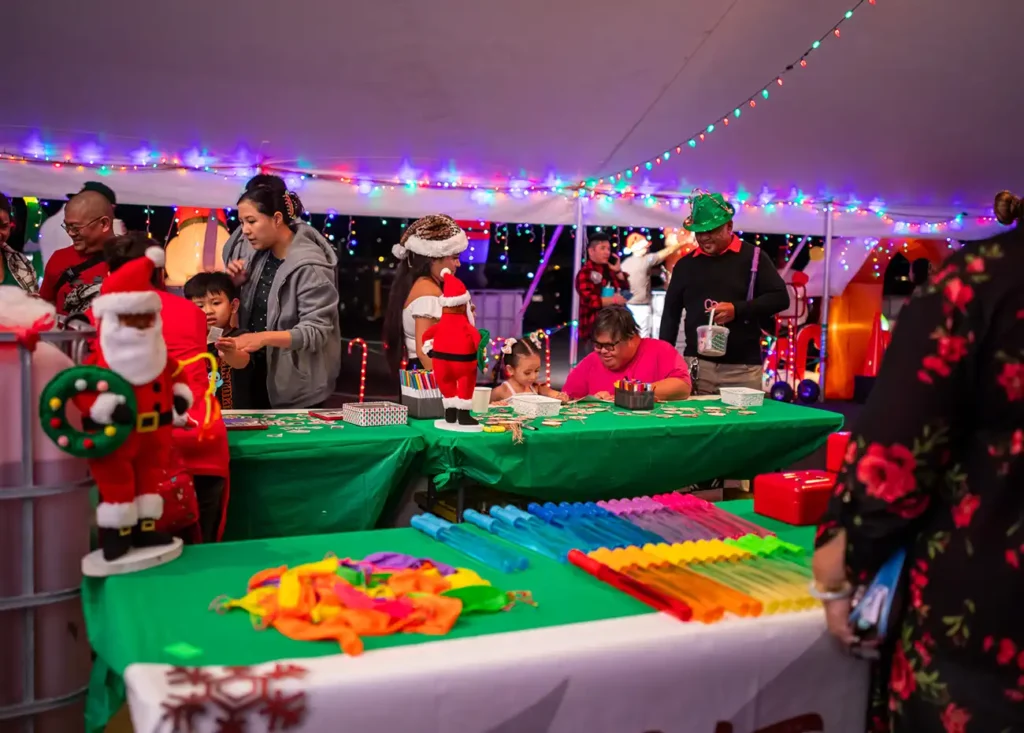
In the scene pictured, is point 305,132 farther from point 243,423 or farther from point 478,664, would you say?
point 478,664

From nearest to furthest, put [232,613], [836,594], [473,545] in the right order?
1. [836,594]
2. [232,613]
3. [473,545]

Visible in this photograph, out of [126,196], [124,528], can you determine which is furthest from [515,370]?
[126,196]

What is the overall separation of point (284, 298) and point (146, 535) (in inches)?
57.6

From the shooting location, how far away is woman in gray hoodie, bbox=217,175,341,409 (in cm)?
301

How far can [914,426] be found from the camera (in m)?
1.15

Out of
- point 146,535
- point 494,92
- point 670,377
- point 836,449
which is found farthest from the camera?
point 494,92

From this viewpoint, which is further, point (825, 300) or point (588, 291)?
point (825, 300)

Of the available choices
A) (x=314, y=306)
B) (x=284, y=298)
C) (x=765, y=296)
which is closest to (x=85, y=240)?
(x=284, y=298)

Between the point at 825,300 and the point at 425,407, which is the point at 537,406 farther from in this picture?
the point at 825,300

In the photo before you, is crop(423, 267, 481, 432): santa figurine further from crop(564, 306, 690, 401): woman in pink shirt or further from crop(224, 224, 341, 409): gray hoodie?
crop(564, 306, 690, 401): woman in pink shirt

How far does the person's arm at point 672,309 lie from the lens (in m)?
4.43

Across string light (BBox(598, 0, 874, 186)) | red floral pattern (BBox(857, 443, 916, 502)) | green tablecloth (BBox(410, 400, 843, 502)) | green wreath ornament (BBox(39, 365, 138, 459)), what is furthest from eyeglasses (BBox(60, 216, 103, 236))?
string light (BBox(598, 0, 874, 186))

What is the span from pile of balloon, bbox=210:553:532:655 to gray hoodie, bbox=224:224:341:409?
146cm

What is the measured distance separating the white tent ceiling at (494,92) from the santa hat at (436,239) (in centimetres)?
147
